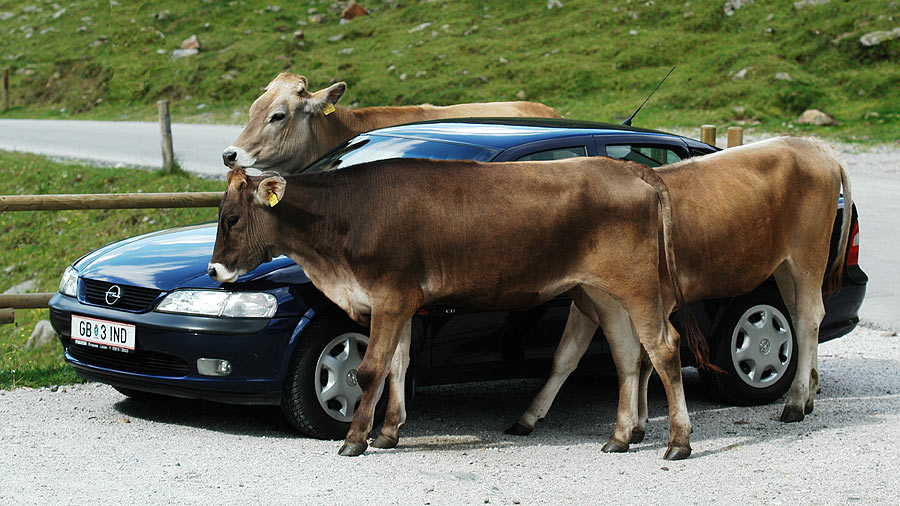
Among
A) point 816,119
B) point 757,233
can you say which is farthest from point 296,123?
point 816,119

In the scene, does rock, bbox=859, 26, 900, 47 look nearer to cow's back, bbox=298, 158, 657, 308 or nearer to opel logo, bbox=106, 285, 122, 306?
cow's back, bbox=298, 158, 657, 308

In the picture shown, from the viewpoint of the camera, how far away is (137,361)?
6.26 meters

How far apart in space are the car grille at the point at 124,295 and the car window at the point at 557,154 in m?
2.30

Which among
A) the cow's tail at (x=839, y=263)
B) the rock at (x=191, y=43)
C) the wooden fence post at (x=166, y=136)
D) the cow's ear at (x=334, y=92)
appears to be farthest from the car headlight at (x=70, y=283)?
the rock at (x=191, y=43)

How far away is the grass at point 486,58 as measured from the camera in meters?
23.0

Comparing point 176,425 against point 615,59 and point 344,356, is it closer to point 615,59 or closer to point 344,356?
point 344,356

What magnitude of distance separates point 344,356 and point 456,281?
0.79 metres

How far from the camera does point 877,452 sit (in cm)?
630

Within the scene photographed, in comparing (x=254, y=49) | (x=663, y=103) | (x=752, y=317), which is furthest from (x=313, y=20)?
(x=752, y=317)

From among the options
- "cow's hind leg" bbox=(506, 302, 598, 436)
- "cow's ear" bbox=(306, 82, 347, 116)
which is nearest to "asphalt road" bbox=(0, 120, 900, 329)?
"cow's hind leg" bbox=(506, 302, 598, 436)

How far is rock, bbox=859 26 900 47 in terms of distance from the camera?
79.7 ft

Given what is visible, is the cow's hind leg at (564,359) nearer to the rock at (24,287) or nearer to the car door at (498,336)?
the car door at (498,336)

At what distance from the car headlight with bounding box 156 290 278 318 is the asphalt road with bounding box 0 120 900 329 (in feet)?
20.1

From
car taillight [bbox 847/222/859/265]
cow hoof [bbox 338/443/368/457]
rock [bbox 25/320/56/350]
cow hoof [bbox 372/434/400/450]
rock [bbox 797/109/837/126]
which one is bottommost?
rock [bbox 25/320/56/350]
